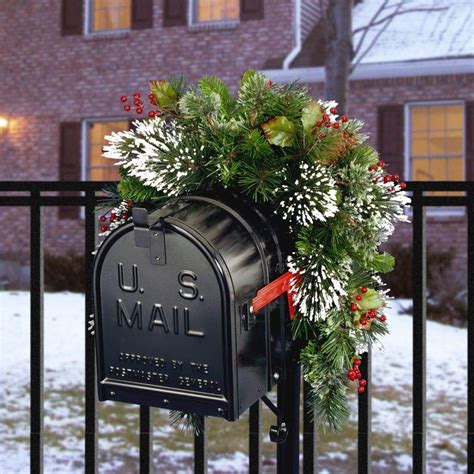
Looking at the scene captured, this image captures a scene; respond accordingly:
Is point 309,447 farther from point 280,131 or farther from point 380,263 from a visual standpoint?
point 280,131

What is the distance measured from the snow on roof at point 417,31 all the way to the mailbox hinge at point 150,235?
462 inches

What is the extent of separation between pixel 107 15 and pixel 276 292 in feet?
46.1

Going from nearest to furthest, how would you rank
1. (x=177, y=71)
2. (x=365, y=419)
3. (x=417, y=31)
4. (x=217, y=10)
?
(x=365, y=419) < (x=417, y=31) < (x=177, y=71) < (x=217, y=10)

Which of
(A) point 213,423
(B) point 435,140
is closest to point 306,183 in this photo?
(A) point 213,423

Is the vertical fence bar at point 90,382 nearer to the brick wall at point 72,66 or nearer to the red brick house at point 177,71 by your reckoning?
the red brick house at point 177,71

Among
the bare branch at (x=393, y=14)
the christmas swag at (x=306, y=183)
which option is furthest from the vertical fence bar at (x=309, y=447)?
the bare branch at (x=393, y=14)

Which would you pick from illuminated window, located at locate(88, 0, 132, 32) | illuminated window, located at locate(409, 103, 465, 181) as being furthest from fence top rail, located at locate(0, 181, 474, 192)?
illuminated window, located at locate(88, 0, 132, 32)

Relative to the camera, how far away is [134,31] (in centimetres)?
1405

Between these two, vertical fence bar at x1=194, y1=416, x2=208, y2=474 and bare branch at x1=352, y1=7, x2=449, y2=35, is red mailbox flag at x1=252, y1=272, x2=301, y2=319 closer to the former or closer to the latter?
vertical fence bar at x1=194, y1=416, x2=208, y2=474

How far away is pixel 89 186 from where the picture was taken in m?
2.23

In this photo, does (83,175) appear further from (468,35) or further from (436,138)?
(468,35)

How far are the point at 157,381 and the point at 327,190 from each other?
525 millimetres

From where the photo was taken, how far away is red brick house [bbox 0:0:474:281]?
1257 cm

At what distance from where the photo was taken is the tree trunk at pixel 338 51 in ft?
37.4
